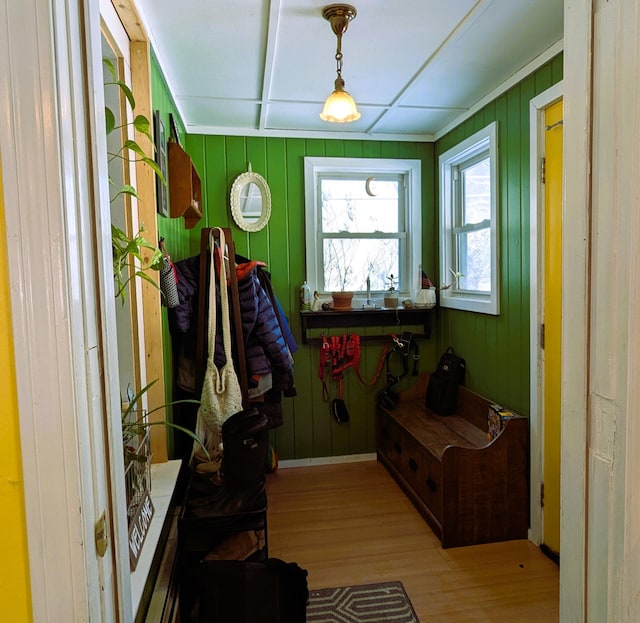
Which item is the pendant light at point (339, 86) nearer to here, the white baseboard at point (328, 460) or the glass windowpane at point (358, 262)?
the glass windowpane at point (358, 262)

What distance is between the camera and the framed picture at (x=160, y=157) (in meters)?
1.95

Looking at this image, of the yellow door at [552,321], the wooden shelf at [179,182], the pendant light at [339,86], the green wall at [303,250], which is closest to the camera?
the pendant light at [339,86]

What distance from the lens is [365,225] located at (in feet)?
11.6

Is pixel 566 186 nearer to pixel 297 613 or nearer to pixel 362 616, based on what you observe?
pixel 297 613

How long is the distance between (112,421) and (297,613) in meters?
1.29

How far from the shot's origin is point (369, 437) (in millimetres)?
3537

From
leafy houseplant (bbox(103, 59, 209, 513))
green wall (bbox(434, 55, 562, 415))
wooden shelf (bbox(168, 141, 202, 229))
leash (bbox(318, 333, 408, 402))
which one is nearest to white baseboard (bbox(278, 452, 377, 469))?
leash (bbox(318, 333, 408, 402))

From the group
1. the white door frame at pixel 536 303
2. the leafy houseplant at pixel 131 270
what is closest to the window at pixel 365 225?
the white door frame at pixel 536 303

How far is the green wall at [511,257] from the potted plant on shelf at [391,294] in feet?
2.11

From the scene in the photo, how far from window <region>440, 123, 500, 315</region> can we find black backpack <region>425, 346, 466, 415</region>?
1.26 feet

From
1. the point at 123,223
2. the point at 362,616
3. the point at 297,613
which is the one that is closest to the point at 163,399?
the point at 123,223

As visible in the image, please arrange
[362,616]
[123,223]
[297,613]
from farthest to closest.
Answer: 1. [362,616]
2. [123,223]
3. [297,613]

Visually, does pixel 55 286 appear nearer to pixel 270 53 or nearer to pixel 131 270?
pixel 131 270

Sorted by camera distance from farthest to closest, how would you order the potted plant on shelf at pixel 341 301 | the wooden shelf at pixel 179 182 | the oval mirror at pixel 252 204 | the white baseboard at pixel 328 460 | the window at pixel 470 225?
the white baseboard at pixel 328 460, the potted plant on shelf at pixel 341 301, the oval mirror at pixel 252 204, the window at pixel 470 225, the wooden shelf at pixel 179 182
